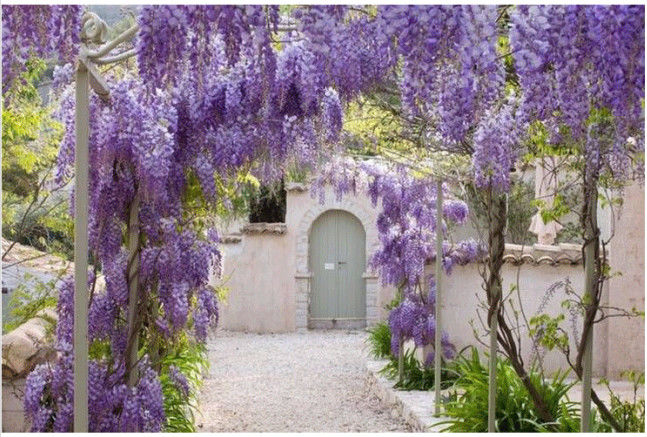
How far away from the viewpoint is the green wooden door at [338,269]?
1218 centimetres

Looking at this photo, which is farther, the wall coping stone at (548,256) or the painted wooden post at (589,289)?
the wall coping stone at (548,256)

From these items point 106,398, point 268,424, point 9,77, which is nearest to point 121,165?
point 106,398

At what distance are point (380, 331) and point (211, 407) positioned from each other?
219 cm

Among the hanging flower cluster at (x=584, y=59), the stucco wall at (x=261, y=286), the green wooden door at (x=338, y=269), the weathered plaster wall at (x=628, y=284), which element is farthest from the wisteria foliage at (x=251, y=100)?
the green wooden door at (x=338, y=269)

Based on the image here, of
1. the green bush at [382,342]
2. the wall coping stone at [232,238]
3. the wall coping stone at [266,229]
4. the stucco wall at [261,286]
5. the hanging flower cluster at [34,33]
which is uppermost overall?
the hanging flower cluster at [34,33]

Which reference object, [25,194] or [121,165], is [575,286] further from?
[25,194]

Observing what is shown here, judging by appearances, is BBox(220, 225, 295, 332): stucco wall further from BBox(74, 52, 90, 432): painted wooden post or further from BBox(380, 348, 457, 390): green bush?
BBox(74, 52, 90, 432): painted wooden post

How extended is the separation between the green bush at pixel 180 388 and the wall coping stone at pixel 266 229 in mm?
3323

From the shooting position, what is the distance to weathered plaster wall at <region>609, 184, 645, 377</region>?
6.66 meters

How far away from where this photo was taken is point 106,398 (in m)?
3.74

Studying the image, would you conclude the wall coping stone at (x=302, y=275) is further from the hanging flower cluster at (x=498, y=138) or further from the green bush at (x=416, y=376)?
the hanging flower cluster at (x=498, y=138)

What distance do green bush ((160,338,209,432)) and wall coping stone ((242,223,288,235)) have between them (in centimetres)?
332

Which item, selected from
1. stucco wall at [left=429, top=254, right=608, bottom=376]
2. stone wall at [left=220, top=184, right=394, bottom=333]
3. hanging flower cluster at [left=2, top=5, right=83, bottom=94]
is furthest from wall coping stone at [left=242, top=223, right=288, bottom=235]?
hanging flower cluster at [left=2, top=5, right=83, bottom=94]

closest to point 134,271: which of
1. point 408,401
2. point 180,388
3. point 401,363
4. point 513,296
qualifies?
point 180,388
